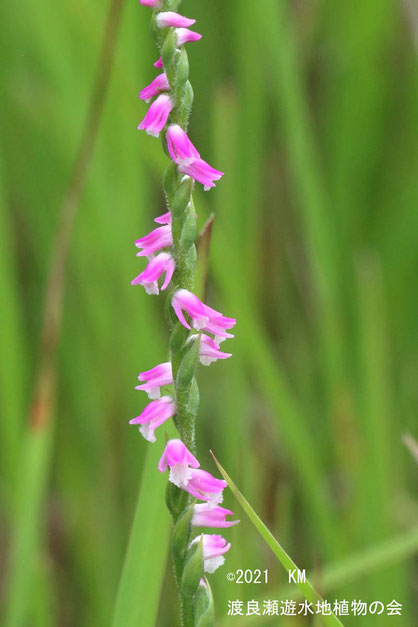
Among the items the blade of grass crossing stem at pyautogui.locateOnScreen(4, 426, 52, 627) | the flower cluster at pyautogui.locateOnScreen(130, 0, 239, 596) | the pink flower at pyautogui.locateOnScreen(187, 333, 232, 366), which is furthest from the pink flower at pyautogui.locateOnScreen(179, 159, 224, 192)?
the blade of grass crossing stem at pyautogui.locateOnScreen(4, 426, 52, 627)

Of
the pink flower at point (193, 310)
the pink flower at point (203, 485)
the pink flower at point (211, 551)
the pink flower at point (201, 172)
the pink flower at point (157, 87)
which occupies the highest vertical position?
the pink flower at point (157, 87)

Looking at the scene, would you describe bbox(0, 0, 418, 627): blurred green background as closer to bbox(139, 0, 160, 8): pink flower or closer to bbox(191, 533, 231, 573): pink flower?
bbox(191, 533, 231, 573): pink flower

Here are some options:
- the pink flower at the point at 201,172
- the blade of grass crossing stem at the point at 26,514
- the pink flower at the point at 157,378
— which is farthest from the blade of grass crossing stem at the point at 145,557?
the blade of grass crossing stem at the point at 26,514

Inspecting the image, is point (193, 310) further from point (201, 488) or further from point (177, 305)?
point (201, 488)

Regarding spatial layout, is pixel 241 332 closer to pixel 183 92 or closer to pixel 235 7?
pixel 183 92

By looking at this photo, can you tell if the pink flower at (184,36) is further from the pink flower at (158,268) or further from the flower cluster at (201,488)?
the flower cluster at (201,488)

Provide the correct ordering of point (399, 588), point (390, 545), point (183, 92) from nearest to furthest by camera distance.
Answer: point (183, 92) → point (390, 545) → point (399, 588)

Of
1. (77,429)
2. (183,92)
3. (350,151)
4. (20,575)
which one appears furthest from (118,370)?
(183,92)
